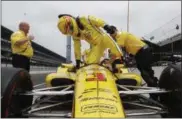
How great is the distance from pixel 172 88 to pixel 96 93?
136 cm

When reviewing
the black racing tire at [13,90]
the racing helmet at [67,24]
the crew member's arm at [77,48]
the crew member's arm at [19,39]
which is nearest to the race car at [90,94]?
the black racing tire at [13,90]

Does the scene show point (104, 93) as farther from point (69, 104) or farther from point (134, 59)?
point (134, 59)

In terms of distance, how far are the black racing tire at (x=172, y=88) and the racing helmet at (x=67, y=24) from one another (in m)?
1.89

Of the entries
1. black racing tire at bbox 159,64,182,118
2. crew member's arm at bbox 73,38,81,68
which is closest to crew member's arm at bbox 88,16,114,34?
crew member's arm at bbox 73,38,81,68

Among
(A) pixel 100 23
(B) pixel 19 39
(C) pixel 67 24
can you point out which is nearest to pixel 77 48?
(C) pixel 67 24

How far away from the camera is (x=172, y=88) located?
6223 mm

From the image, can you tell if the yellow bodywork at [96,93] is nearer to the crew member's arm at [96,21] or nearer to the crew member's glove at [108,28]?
the crew member's glove at [108,28]

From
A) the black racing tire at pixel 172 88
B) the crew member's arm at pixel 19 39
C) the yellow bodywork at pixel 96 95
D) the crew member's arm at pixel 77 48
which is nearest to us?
the yellow bodywork at pixel 96 95

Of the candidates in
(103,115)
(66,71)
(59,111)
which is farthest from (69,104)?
(103,115)

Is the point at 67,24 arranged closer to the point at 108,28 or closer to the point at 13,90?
the point at 108,28

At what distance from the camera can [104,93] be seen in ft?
18.0

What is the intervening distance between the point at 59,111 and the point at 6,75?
5.44ft

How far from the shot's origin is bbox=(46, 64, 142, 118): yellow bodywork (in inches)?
192

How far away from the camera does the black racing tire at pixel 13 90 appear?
208 inches
